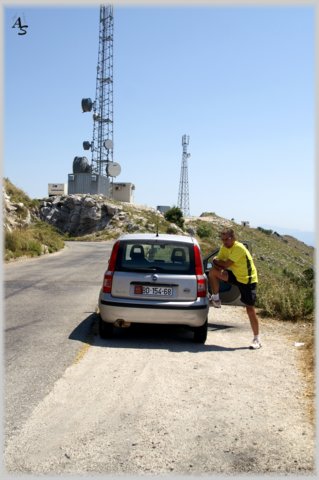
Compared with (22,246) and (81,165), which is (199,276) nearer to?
(22,246)

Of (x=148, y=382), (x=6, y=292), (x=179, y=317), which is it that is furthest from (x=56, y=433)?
(x=6, y=292)

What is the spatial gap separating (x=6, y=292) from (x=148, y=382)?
24.5ft

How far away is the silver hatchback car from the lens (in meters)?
7.13

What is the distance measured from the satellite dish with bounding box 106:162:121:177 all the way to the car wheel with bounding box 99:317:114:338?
53008mm

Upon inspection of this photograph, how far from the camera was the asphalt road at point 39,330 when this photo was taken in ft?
16.4

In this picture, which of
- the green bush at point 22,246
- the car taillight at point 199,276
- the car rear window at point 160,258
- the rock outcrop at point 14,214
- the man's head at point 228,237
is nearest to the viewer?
the car taillight at point 199,276

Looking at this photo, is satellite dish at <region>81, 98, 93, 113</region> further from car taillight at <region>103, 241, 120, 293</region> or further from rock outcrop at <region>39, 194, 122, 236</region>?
car taillight at <region>103, 241, 120, 293</region>

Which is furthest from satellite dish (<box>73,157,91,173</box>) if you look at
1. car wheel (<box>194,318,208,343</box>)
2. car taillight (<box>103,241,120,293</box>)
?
car wheel (<box>194,318,208,343</box>)

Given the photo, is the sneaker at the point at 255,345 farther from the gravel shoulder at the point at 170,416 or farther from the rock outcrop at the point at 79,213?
the rock outcrop at the point at 79,213

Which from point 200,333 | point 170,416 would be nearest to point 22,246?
point 200,333

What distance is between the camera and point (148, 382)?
5496 mm

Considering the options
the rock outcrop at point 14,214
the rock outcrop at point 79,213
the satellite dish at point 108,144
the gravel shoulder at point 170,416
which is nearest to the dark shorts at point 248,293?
the gravel shoulder at point 170,416

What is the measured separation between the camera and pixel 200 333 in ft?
24.2

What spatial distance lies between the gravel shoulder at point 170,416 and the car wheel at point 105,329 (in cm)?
36
